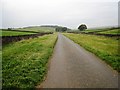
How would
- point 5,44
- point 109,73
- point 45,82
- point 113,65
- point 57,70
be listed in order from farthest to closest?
point 5,44 < point 113,65 < point 57,70 < point 109,73 < point 45,82

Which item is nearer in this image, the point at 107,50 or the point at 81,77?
the point at 81,77

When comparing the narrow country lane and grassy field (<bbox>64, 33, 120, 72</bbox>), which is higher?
grassy field (<bbox>64, 33, 120, 72</bbox>)

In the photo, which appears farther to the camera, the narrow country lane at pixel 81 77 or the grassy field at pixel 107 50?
the grassy field at pixel 107 50

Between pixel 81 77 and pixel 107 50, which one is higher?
pixel 107 50

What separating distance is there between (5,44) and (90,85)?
25292 millimetres

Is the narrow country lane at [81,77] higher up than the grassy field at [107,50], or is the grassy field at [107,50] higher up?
→ the grassy field at [107,50]

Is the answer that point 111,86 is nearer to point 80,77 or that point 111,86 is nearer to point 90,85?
point 90,85

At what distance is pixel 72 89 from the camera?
7.63 metres

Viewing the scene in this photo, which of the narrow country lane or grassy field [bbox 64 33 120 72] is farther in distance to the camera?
grassy field [bbox 64 33 120 72]

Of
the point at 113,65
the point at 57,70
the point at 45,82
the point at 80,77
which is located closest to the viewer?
the point at 45,82

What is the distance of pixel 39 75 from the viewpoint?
9.66 m

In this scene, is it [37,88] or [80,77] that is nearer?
[37,88]

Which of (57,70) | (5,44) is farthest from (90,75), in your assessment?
(5,44)

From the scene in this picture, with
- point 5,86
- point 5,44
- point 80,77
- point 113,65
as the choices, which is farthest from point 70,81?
point 5,44
